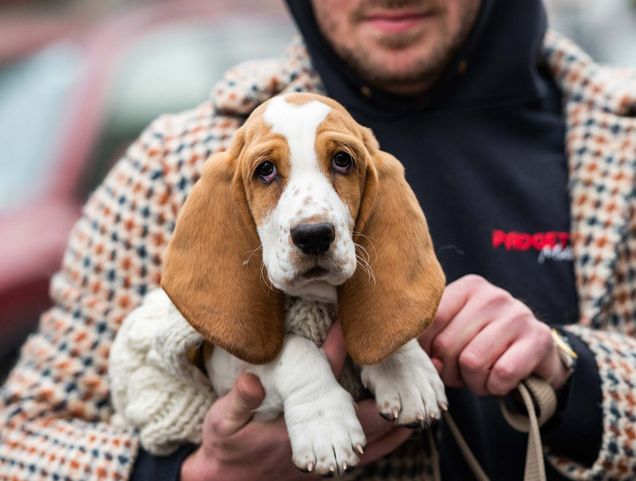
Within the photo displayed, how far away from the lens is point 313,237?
3.29 ft

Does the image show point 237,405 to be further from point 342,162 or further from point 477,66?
point 477,66

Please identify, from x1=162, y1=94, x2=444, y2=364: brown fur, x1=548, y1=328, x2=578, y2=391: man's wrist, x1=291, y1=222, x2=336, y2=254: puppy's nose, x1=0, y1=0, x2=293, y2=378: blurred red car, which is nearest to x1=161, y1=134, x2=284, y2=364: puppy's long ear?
x1=162, y1=94, x2=444, y2=364: brown fur

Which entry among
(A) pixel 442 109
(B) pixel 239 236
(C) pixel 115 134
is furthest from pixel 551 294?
(C) pixel 115 134

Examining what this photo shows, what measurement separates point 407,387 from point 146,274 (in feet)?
1.97

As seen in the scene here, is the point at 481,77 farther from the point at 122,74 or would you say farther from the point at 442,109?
the point at 122,74

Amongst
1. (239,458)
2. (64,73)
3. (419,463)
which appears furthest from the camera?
(64,73)

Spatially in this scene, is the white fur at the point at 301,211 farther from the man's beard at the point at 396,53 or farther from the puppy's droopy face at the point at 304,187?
the man's beard at the point at 396,53

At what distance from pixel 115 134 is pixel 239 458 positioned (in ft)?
6.03

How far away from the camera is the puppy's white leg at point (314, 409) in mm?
1076

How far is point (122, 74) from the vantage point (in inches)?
123

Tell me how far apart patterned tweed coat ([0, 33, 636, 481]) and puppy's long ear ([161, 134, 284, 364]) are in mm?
464

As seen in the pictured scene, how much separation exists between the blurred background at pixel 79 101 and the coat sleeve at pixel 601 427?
1.61m

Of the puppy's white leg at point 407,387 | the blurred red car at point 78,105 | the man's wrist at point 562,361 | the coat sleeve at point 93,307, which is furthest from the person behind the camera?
the blurred red car at point 78,105

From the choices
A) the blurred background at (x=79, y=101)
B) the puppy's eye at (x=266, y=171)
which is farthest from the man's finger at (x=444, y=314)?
the blurred background at (x=79, y=101)
